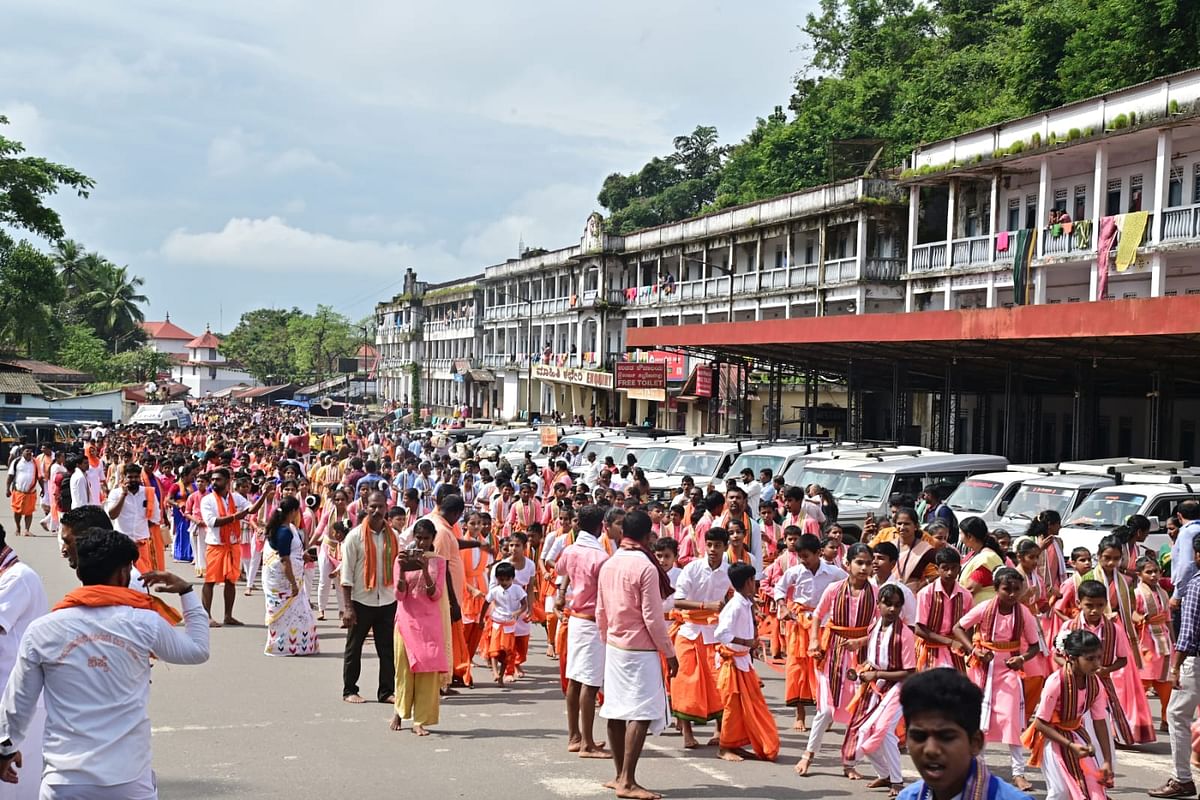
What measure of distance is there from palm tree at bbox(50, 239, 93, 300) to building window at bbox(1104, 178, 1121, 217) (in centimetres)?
8770

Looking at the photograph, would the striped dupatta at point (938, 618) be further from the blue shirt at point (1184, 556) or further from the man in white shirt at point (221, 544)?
the man in white shirt at point (221, 544)

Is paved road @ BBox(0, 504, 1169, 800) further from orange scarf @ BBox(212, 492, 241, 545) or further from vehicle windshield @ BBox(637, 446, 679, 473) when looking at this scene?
vehicle windshield @ BBox(637, 446, 679, 473)

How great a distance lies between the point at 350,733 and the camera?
9281mm

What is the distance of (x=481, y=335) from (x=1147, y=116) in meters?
53.3

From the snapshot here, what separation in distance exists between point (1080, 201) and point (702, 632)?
28255 millimetres

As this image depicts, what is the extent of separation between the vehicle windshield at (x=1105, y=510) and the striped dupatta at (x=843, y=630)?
849 cm

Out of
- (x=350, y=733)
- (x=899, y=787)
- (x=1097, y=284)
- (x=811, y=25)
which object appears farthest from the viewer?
(x=811, y=25)

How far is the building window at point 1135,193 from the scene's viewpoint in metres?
31.8

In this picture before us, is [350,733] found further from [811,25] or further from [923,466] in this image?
[811,25]

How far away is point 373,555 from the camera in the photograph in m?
10.2

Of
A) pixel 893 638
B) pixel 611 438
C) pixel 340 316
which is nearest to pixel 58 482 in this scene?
pixel 611 438

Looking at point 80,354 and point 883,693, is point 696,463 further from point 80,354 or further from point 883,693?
point 80,354

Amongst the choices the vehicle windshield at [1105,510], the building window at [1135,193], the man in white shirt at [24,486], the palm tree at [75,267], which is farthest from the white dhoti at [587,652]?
the palm tree at [75,267]

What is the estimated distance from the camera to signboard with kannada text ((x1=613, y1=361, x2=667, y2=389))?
47.7m
